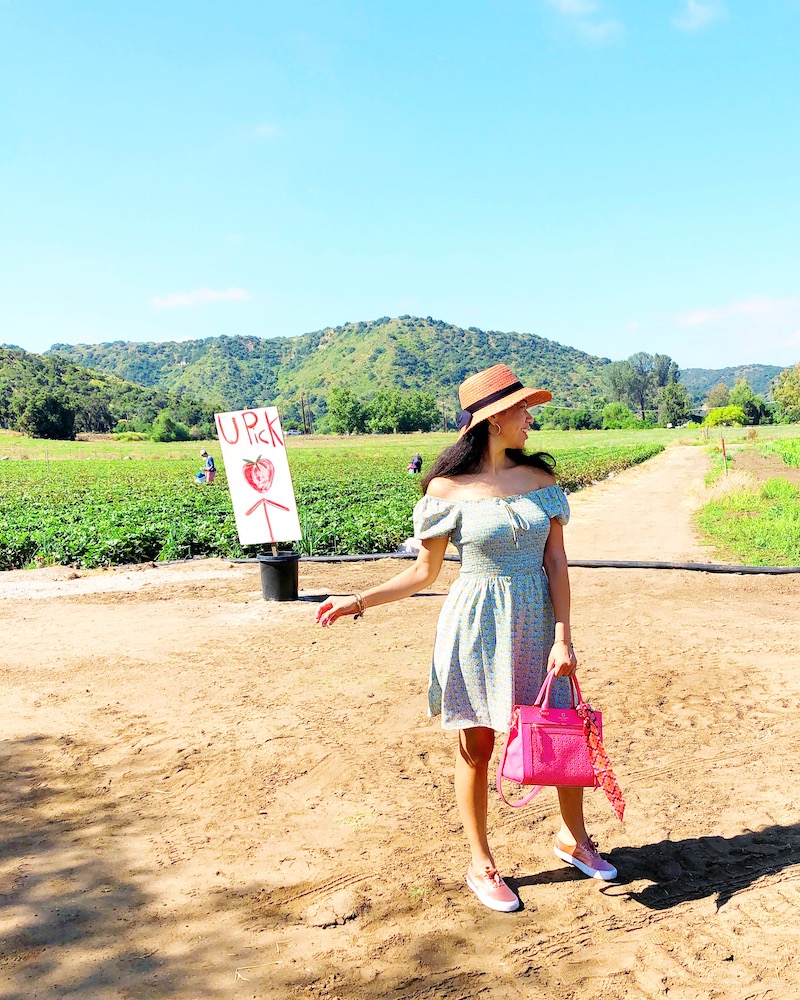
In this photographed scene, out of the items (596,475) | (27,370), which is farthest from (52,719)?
(27,370)

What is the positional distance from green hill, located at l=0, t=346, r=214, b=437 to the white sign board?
289 feet

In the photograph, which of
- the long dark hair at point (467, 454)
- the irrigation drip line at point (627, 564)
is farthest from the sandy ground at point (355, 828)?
the irrigation drip line at point (627, 564)

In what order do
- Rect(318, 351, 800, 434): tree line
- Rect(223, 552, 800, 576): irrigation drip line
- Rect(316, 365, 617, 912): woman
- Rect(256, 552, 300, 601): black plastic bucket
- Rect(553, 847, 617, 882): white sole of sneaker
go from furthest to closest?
Rect(318, 351, 800, 434): tree line
Rect(223, 552, 800, 576): irrigation drip line
Rect(256, 552, 300, 601): black plastic bucket
Rect(553, 847, 617, 882): white sole of sneaker
Rect(316, 365, 617, 912): woman

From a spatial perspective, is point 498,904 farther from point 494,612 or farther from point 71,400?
point 71,400

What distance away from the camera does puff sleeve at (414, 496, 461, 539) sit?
10.3 ft

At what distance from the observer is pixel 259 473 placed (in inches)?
364

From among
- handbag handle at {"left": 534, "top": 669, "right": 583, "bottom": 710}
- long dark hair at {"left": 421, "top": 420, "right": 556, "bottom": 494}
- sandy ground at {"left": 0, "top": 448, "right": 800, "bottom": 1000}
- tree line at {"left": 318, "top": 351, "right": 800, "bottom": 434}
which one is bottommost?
sandy ground at {"left": 0, "top": 448, "right": 800, "bottom": 1000}

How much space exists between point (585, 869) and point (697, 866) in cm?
49

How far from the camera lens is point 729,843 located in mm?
3658

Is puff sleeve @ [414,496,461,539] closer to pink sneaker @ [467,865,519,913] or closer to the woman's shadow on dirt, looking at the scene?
pink sneaker @ [467,865,519,913]

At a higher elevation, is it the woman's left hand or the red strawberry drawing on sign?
the red strawberry drawing on sign

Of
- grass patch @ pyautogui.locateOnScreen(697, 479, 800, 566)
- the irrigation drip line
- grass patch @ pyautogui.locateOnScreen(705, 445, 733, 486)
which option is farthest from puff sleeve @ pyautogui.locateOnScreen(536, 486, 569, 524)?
grass patch @ pyautogui.locateOnScreen(705, 445, 733, 486)

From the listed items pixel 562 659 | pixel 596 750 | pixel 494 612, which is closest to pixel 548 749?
pixel 596 750

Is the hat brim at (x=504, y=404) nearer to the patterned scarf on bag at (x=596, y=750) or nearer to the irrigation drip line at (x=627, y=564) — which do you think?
the patterned scarf on bag at (x=596, y=750)
